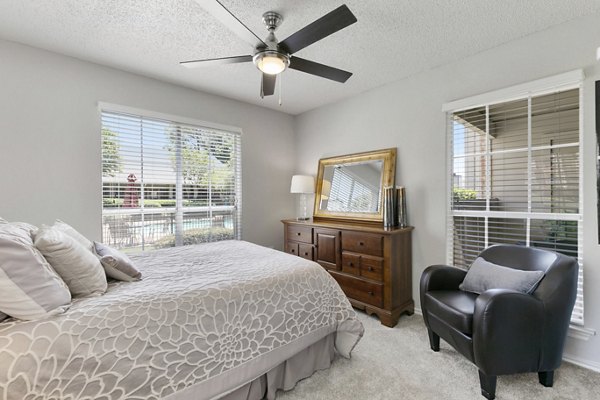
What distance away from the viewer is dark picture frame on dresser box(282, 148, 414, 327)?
2.73 metres

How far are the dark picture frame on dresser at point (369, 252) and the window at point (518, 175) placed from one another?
1.93ft

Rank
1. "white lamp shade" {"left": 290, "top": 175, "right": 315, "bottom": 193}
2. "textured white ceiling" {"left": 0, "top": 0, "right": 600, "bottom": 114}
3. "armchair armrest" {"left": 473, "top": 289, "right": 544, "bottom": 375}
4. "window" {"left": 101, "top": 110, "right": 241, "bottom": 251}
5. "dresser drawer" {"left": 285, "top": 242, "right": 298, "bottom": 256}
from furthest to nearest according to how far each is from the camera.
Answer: "white lamp shade" {"left": 290, "top": 175, "right": 315, "bottom": 193}, "dresser drawer" {"left": 285, "top": 242, "right": 298, "bottom": 256}, "window" {"left": 101, "top": 110, "right": 241, "bottom": 251}, "textured white ceiling" {"left": 0, "top": 0, "right": 600, "bottom": 114}, "armchair armrest" {"left": 473, "top": 289, "right": 544, "bottom": 375}

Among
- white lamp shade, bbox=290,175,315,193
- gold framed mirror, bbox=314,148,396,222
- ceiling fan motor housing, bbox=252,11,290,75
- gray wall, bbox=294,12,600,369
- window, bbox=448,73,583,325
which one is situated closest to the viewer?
ceiling fan motor housing, bbox=252,11,290,75

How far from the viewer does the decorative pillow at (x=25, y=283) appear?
110 centimetres

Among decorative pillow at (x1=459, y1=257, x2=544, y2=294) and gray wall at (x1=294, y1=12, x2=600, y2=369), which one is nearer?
decorative pillow at (x1=459, y1=257, x2=544, y2=294)

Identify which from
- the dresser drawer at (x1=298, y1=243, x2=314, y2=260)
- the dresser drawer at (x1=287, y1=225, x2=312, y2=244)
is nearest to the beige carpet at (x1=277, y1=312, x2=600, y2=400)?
the dresser drawer at (x1=298, y1=243, x2=314, y2=260)

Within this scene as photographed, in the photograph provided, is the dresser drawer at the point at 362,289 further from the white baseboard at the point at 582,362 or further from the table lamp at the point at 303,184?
the white baseboard at the point at 582,362

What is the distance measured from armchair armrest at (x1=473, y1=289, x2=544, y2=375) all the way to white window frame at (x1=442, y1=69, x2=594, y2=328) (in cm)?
69

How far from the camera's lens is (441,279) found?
2.21m

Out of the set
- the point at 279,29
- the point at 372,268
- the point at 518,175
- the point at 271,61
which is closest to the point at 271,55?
the point at 271,61

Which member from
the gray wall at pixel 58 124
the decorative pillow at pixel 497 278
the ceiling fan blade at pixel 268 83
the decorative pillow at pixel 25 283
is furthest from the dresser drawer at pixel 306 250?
the decorative pillow at pixel 25 283

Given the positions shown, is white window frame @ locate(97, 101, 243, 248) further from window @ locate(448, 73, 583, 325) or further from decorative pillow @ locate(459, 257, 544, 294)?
decorative pillow @ locate(459, 257, 544, 294)

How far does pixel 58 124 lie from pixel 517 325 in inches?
157

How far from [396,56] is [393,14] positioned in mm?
643
